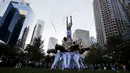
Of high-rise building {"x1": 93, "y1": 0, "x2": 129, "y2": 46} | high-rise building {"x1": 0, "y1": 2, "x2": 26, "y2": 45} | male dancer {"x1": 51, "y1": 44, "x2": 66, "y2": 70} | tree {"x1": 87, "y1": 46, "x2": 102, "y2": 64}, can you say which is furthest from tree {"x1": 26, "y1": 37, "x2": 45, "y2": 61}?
high-rise building {"x1": 93, "y1": 0, "x2": 129, "y2": 46}

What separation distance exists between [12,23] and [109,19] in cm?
7676

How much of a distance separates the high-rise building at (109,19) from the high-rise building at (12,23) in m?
65.6

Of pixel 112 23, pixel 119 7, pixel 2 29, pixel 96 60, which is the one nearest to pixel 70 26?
pixel 96 60

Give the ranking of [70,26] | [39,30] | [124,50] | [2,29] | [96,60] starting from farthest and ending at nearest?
1. [39,30]
2. [2,29]
3. [96,60]
4. [124,50]
5. [70,26]

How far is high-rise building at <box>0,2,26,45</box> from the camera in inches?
3558

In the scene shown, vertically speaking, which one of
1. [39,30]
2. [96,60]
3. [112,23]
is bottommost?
[96,60]

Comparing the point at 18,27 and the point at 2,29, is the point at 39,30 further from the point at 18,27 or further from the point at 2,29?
the point at 2,29

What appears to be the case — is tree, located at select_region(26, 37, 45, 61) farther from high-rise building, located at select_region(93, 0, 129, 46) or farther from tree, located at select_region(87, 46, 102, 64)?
high-rise building, located at select_region(93, 0, 129, 46)

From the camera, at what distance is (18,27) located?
97938mm

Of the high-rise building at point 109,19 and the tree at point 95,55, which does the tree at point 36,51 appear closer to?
the tree at point 95,55

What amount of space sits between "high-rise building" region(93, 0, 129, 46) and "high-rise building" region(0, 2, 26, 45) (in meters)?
65.6

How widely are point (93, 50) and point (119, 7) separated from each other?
3174 inches

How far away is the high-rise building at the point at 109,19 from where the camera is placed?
325ft

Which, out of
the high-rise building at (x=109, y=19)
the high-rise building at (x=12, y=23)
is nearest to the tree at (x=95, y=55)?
the high-rise building at (x=109, y=19)
